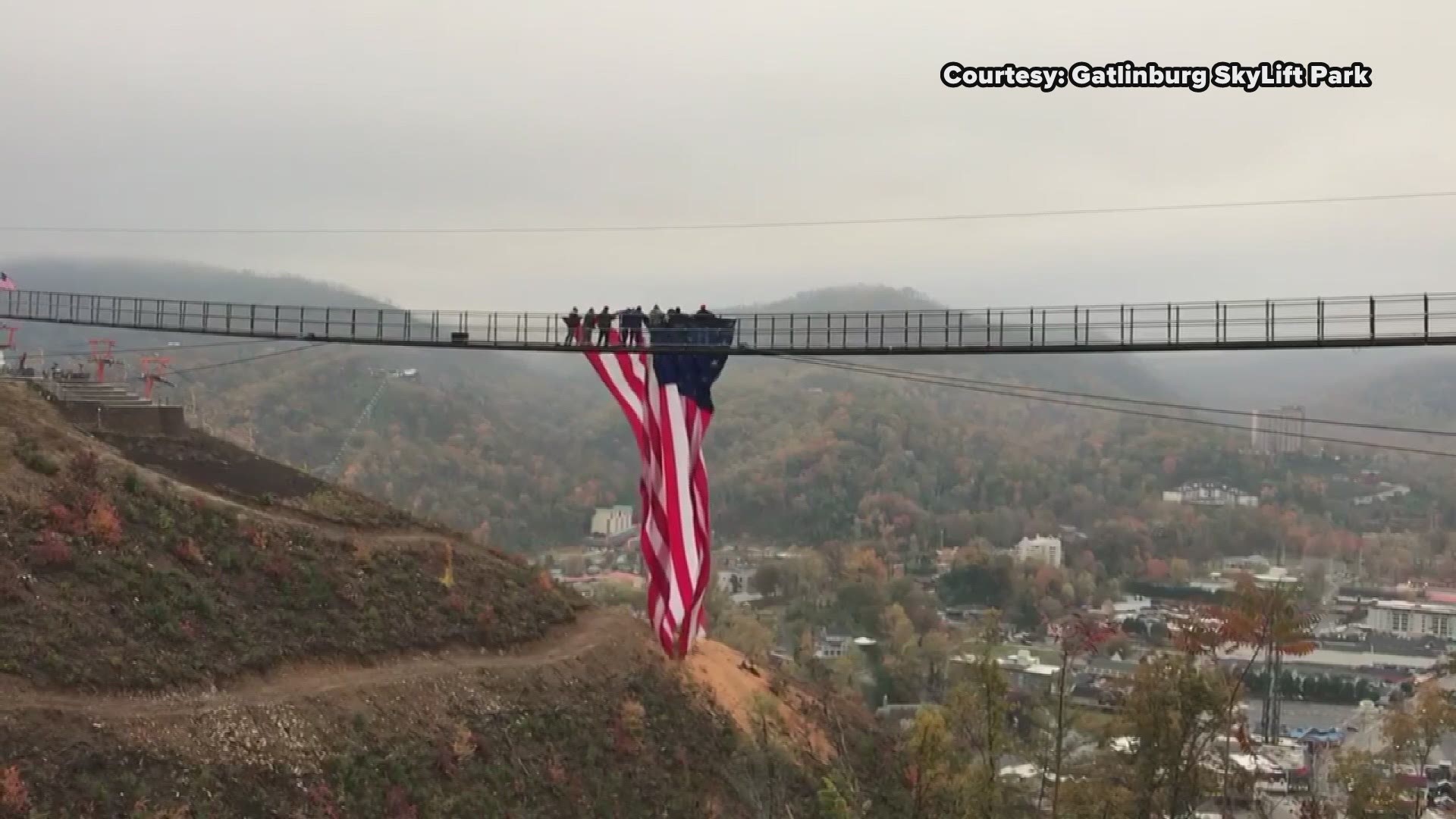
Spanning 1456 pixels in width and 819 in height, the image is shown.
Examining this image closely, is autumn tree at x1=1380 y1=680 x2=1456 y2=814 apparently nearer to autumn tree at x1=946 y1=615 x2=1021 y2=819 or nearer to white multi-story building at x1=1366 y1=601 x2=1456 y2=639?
autumn tree at x1=946 y1=615 x2=1021 y2=819

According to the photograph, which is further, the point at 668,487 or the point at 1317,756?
the point at 1317,756

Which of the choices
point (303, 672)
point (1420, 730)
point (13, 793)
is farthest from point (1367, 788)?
point (13, 793)

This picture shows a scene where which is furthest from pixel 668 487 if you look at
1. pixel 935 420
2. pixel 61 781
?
pixel 935 420

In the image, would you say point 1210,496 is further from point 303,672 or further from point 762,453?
point 303,672

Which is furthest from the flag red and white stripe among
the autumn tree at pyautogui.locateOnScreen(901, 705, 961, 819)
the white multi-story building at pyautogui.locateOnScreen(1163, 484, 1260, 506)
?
the white multi-story building at pyautogui.locateOnScreen(1163, 484, 1260, 506)

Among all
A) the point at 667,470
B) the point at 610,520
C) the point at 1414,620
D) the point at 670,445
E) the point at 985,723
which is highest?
the point at 670,445

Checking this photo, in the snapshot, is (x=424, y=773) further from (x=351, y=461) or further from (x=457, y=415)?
(x=457, y=415)
